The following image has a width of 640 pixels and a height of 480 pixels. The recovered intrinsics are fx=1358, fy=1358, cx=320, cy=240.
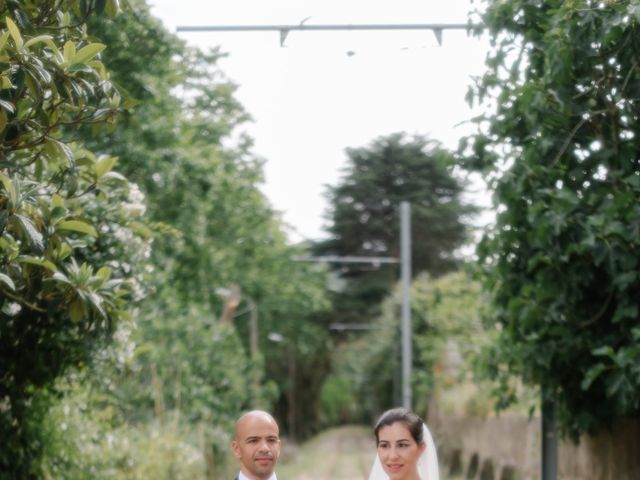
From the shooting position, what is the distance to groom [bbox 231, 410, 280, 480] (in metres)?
5.98

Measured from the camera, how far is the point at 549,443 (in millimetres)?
13562

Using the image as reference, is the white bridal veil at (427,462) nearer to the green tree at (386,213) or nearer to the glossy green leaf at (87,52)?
the glossy green leaf at (87,52)

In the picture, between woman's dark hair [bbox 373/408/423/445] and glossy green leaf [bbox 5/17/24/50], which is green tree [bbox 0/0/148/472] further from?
woman's dark hair [bbox 373/408/423/445]

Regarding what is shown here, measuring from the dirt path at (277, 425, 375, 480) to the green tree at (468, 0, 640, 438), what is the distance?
2923 centimetres

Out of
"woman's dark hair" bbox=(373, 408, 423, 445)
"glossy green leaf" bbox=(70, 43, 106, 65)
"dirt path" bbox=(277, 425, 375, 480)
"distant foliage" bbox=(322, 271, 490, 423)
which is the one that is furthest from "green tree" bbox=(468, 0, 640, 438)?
"dirt path" bbox=(277, 425, 375, 480)

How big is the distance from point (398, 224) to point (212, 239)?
3922cm

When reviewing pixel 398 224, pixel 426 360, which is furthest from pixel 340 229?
pixel 426 360

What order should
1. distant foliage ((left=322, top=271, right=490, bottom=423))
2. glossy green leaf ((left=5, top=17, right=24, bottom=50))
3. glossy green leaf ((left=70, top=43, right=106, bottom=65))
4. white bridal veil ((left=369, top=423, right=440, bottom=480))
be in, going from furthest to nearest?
distant foliage ((left=322, top=271, right=490, bottom=423))
glossy green leaf ((left=70, top=43, right=106, bottom=65))
glossy green leaf ((left=5, top=17, right=24, bottom=50))
white bridal veil ((left=369, top=423, right=440, bottom=480))

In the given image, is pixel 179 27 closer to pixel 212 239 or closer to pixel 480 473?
pixel 212 239

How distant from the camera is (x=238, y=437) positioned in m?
6.09

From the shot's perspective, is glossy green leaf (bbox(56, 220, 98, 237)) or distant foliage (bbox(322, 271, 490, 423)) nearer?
glossy green leaf (bbox(56, 220, 98, 237))

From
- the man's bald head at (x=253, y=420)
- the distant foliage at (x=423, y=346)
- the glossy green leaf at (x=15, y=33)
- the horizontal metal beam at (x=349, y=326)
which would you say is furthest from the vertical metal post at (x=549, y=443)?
the horizontal metal beam at (x=349, y=326)

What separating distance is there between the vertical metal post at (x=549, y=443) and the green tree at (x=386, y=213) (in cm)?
5373

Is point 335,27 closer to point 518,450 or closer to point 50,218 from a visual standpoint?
point 50,218
